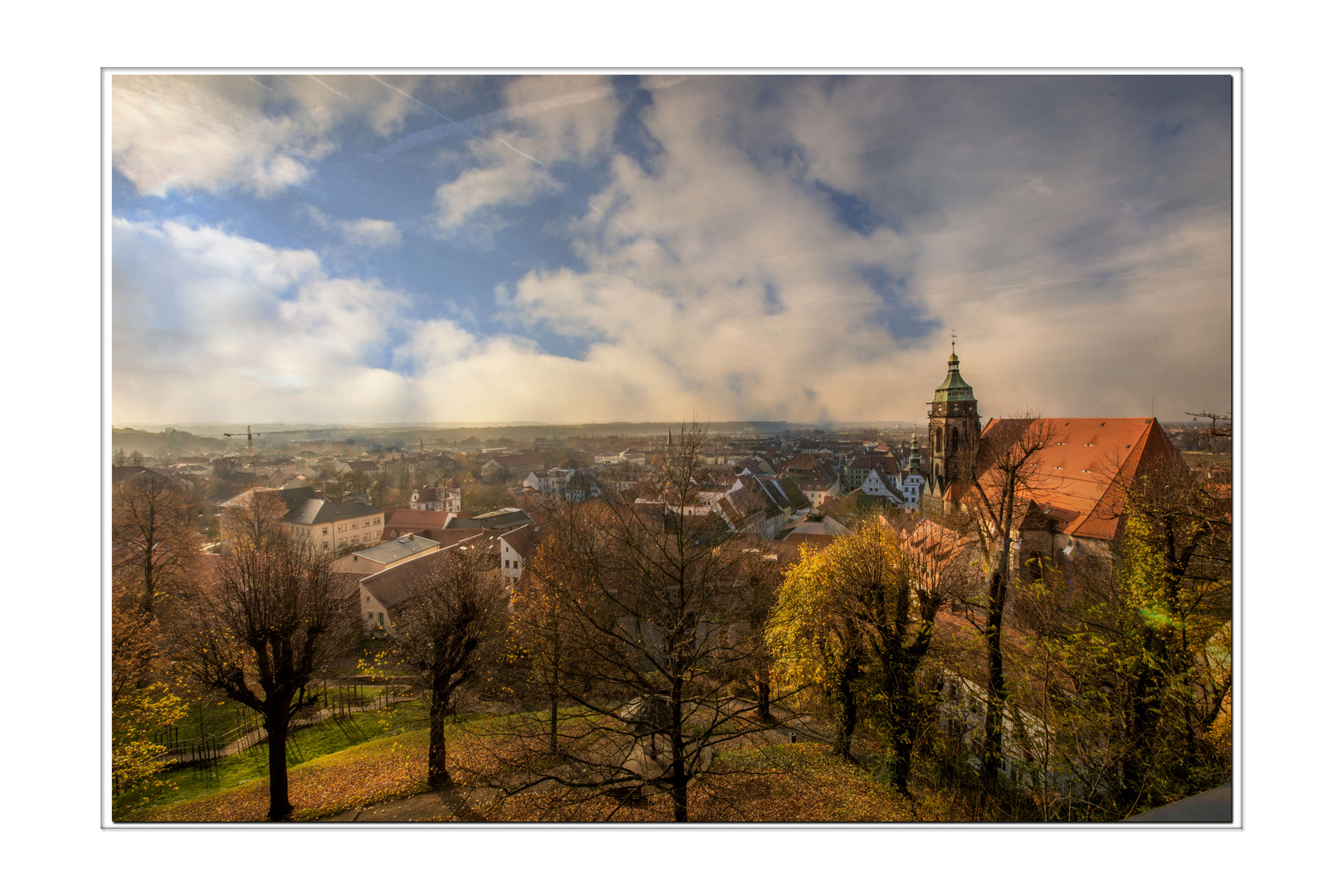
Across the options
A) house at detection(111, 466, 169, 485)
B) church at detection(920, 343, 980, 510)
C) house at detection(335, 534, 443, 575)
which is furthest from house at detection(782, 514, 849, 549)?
house at detection(111, 466, 169, 485)

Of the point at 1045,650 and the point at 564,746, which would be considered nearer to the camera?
the point at 564,746

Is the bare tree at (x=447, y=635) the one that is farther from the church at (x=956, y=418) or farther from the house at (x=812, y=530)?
the house at (x=812, y=530)

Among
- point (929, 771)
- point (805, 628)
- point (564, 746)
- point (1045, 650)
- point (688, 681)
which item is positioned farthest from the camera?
point (805, 628)

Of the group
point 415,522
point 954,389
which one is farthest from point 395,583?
point 954,389

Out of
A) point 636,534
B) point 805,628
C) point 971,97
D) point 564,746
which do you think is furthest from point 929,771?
point 971,97

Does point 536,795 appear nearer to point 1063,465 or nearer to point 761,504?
point 761,504

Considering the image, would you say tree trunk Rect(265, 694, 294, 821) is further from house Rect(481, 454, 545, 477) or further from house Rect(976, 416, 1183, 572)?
house Rect(976, 416, 1183, 572)

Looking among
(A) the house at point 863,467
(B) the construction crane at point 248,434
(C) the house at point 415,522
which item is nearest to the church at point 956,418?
(A) the house at point 863,467

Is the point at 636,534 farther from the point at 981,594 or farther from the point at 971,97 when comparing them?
the point at 971,97
